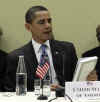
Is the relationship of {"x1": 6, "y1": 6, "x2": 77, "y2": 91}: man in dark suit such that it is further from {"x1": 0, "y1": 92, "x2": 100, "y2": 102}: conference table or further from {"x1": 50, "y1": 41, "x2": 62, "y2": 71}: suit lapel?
{"x1": 0, "y1": 92, "x2": 100, "y2": 102}: conference table

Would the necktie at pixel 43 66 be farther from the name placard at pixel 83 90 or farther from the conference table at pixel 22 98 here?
the name placard at pixel 83 90

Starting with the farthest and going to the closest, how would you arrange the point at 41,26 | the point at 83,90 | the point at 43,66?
the point at 41,26, the point at 43,66, the point at 83,90

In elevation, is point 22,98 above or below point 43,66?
below

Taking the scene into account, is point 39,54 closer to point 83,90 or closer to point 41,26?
point 41,26

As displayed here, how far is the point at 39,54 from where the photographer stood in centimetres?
305

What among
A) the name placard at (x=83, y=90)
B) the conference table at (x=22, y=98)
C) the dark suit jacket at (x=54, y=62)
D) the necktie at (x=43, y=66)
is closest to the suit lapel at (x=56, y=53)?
the dark suit jacket at (x=54, y=62)

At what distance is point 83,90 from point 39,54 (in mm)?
1009

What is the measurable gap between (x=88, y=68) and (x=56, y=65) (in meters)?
0.74

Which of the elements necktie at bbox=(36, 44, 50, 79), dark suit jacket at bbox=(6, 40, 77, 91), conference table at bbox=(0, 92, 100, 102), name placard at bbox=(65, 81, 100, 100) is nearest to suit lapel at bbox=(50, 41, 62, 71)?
dark suit jacket at bbox=(6, 40, 77, 91)

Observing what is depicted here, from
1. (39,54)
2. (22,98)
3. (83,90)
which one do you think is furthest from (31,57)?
(83,90)

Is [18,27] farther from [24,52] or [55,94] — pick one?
[55,94]

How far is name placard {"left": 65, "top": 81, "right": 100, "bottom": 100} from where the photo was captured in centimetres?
214

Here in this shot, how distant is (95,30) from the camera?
14.6 ft

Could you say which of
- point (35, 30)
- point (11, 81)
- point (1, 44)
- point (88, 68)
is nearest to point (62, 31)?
point (1, 44)
